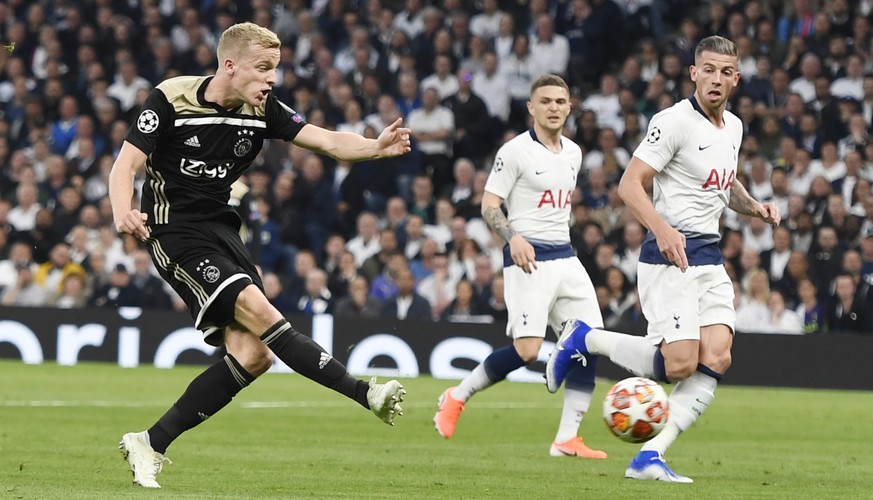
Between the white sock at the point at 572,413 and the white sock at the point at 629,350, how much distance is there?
3.60ft

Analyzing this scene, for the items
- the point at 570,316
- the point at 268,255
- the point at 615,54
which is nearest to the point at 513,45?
the point at 615,54

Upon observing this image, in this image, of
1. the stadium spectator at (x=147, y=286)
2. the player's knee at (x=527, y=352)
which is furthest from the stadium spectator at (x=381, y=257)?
the player's knee at (x=527, y=352)

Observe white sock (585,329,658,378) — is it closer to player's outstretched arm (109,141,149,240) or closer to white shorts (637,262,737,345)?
white shorts (637,262,737,345)

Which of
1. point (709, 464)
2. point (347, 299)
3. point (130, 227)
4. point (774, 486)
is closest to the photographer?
point (130, 227)

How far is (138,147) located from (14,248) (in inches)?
548

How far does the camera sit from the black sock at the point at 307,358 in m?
7.25

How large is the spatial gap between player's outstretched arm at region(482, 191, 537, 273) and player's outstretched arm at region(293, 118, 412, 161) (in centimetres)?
240

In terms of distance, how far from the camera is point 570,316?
1091cm

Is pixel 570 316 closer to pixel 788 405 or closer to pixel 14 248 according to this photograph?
pixel 788 405

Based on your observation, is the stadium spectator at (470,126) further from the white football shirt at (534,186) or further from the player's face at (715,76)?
the player's face at (715,76)

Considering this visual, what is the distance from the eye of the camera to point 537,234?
11047mm

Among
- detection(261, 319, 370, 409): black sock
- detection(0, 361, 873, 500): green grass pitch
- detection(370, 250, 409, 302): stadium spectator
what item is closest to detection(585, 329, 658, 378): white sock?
detection(0, 361, 873, 500): green grass pitch

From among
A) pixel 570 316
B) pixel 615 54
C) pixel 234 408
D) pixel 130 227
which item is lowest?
pixel 234 408

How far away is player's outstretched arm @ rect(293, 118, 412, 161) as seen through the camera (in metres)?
7.69
